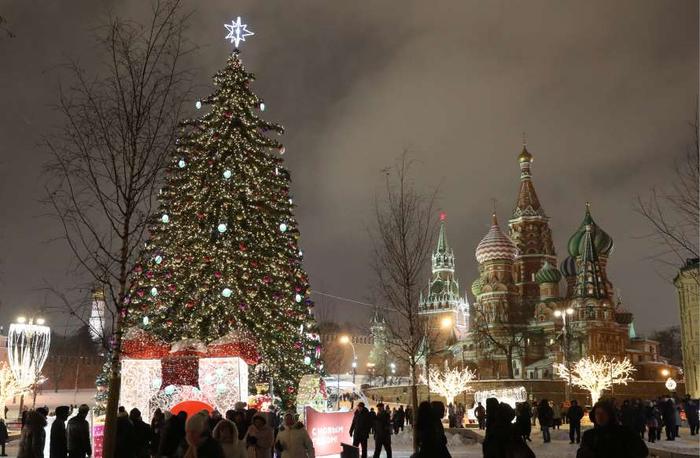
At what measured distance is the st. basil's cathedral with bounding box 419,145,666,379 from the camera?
7088 cm

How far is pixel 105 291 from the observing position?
13.0 meters

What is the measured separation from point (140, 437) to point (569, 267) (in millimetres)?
85468

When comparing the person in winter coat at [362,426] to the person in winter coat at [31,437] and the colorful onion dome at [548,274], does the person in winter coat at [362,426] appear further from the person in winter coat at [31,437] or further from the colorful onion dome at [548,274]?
the colorful onion dome at [548,274]

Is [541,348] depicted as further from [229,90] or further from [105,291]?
[105,291]

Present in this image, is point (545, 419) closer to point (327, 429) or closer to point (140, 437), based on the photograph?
point (327, 429)

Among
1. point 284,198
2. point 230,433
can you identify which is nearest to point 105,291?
point 230,433

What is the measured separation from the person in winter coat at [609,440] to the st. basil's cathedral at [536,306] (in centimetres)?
5619

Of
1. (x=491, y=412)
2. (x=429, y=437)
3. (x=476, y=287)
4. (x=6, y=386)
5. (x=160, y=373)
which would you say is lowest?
(x=429, y=437)

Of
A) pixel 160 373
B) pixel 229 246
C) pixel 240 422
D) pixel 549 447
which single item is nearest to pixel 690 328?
pixel 549 447

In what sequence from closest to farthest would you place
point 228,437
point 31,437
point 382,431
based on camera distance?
point 228,437
point 31,437
point 382,431

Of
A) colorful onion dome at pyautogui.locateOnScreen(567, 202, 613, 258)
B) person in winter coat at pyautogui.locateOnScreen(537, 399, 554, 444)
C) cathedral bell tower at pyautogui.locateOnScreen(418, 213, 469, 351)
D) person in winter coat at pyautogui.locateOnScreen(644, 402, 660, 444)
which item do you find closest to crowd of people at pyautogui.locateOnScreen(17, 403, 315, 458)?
person in winter coat at pyautogui.locateOnScreen(537, 399, 554, 444)

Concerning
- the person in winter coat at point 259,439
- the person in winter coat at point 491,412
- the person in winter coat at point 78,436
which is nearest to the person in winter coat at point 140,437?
the person in winter coat at point 78,436

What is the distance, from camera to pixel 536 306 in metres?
80.1

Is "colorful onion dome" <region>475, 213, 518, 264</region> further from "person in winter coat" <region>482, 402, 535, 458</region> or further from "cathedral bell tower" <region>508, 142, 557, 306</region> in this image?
"person in winter coat" <region>482, 402, 535, 458</region>
